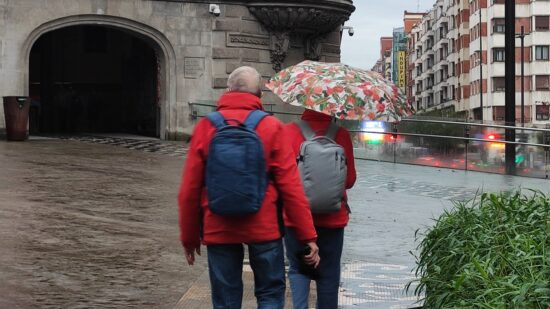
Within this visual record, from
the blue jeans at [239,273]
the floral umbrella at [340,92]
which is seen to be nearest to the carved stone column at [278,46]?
the floral umbrella at [340,92]

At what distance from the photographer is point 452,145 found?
850 inches

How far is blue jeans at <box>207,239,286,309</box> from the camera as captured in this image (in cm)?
498

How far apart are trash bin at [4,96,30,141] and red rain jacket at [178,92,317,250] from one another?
1748 centimetres

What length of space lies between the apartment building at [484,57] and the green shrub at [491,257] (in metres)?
69.0

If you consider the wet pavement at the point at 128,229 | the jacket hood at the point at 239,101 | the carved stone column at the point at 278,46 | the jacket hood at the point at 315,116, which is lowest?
the wet pavement at the point at 128,229

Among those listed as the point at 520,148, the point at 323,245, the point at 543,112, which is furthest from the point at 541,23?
the point at 323,245

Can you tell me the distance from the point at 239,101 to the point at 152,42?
20.6m

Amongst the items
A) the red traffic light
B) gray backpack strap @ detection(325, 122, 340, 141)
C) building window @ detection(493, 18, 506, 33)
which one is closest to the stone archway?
the red traffic light

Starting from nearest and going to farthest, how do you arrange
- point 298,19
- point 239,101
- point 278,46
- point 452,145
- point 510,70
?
point 239,101 → point 510,70 → point 452,145 → point 298,19 → point 278,46

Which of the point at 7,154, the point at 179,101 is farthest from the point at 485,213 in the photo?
the point at 179,101

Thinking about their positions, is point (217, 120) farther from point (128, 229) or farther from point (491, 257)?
point (128, 229)

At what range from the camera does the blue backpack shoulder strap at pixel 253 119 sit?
491 centimetres

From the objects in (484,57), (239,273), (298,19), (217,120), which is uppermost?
(484,57)

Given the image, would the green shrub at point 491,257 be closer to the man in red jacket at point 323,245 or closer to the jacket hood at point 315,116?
the man in red jacket at point 323,245
